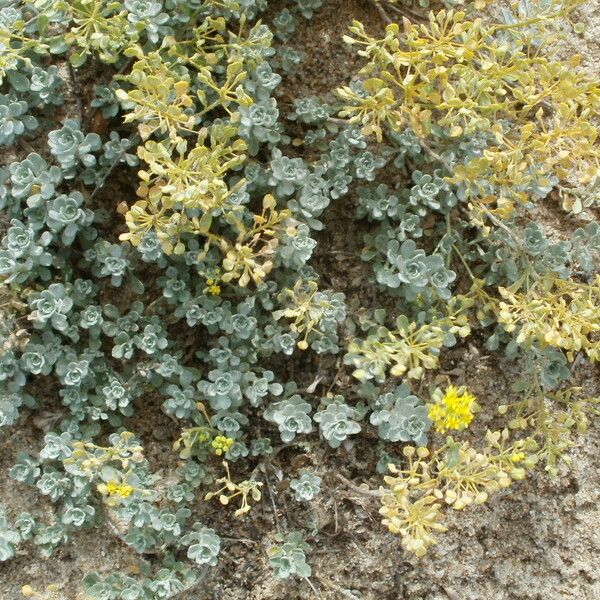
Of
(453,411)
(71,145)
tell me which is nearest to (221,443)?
(453,411)

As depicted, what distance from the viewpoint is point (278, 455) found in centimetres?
303

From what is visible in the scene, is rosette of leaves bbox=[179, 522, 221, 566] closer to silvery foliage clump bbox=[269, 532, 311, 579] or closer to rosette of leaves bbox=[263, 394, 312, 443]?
silvery foliage clump bbox=[269, 532, 311, 579]

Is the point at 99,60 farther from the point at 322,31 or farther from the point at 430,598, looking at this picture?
the point at 430,598

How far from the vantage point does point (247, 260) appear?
8.84ft

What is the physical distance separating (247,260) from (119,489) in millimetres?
841

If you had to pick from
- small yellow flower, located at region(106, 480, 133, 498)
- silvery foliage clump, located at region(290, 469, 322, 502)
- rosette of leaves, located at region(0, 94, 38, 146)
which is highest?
rosette of leaves, located at region(0, 94, 38, 146)

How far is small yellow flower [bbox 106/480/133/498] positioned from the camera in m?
2.66

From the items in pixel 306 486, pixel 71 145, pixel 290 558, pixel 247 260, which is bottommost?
pixel 290 558

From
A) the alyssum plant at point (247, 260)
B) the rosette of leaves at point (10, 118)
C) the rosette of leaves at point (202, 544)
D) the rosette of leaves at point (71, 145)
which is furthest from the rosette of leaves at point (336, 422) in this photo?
the rosette of leaves at point (10, 118)

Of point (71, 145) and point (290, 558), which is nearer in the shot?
point (71, 145)

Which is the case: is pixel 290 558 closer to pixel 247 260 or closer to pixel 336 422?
pixel 336 422

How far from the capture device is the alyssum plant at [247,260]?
2711 millimetres

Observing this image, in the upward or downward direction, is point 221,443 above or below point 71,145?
below

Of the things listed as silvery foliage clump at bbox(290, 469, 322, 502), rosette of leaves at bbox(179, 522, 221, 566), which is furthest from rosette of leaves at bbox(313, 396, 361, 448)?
rosette of leaves at bbox(179, 522, 221, 566)
